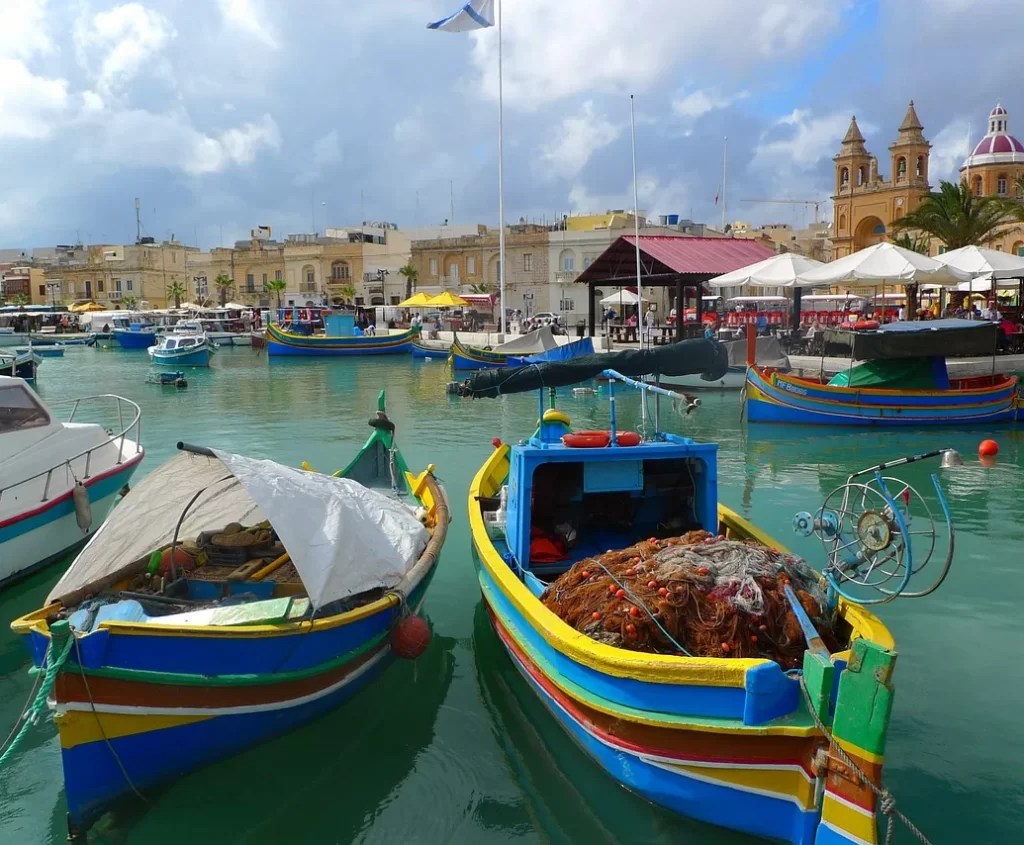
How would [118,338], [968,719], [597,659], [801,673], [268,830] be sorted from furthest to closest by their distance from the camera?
[118,338]
[968,719]
[268,830]
[597,659]
[801,673]

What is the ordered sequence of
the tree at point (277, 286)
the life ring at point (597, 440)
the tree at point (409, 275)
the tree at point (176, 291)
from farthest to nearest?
the tree at point (176, 291) → the tree at point (277, 286) → the tree at point (409, 275) → the life ring at point (597, 440)

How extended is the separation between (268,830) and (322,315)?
61274 millimetres

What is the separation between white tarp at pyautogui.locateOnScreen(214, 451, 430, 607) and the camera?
6840mm

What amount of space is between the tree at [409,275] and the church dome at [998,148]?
43100 mm

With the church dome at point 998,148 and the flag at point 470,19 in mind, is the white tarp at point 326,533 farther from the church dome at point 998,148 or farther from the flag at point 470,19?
the church dome at point 998,148

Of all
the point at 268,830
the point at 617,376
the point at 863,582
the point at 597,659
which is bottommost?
the point at 268,830

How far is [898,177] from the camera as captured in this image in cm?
6794

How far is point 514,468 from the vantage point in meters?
8.45

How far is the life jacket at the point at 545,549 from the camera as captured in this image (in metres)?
8.55

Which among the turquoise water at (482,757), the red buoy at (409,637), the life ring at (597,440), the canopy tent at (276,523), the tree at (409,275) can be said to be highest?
the tree at (409,275)

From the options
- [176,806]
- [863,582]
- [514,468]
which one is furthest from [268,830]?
[863,582]

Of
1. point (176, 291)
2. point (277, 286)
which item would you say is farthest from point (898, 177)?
point (176, 291)

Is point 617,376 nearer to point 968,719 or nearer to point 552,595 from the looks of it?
point 552,595

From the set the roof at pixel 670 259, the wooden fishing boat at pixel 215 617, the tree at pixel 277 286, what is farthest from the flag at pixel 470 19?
the tree at pixel 277 286
